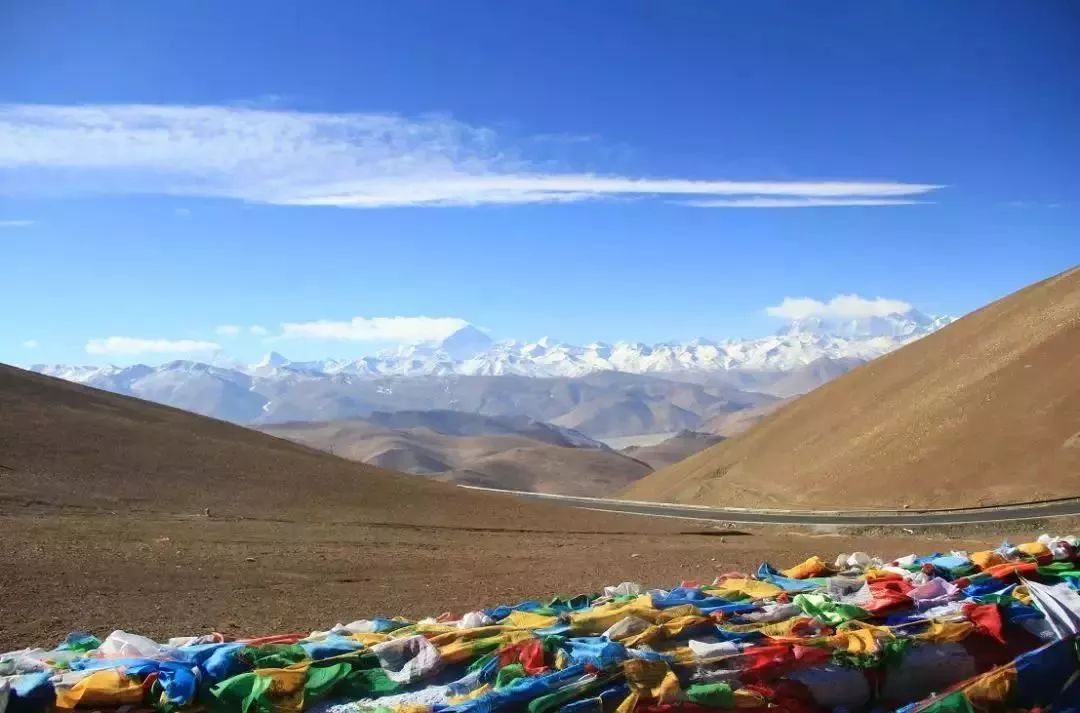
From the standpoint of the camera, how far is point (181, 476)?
23750 millimetres

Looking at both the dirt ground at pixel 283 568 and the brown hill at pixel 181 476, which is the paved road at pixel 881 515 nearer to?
the dirt ground at pixel 283 568

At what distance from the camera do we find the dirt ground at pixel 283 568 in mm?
10164

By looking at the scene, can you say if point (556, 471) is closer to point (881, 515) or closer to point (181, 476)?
point (881, 515)

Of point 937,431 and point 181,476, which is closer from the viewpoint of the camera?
point 181,476

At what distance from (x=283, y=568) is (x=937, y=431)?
35469mm

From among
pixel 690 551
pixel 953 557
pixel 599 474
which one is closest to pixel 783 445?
pixel 690 551

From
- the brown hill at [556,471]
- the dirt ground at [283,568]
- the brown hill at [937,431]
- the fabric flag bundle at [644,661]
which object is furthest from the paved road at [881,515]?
the brown hill at [556,471]

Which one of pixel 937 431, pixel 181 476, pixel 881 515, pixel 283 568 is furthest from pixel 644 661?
pixel 937 431

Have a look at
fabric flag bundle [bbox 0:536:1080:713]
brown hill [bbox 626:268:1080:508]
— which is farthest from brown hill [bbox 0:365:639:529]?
brown hill [bbox 626:268:1080:508]

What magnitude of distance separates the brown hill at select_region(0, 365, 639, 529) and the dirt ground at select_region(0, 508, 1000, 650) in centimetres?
159

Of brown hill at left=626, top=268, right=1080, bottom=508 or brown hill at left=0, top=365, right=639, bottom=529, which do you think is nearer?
brown hill at left=0, top=365, right=639, bottom=529

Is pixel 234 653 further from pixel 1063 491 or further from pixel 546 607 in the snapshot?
pixel 1063 491

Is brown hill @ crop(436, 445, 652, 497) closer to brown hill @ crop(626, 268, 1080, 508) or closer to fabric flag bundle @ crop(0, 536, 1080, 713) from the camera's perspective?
brown hill @ crop(626, 268, 1080, 508)

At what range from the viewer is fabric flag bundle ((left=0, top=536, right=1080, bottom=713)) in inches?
214
